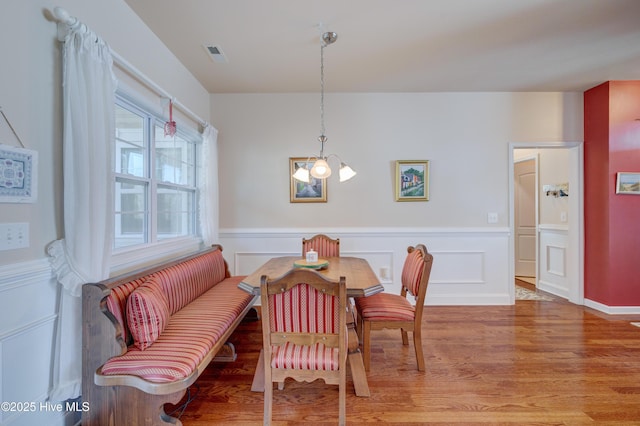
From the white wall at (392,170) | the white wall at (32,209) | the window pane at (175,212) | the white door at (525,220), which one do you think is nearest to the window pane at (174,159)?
the window pane at (175,212)

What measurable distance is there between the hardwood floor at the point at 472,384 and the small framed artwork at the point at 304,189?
1.66 m

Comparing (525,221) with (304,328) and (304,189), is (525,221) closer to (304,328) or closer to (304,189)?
(304,189)

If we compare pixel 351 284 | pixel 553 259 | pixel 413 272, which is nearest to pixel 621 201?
pixel 553 259

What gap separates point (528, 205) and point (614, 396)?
416 cm

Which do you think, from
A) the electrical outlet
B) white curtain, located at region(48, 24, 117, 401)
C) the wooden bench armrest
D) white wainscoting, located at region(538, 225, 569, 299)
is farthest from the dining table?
white wainscoting, located at region(538, 225, 569, 299)

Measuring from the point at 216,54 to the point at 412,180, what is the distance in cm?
263

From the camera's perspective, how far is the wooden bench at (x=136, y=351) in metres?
1.53

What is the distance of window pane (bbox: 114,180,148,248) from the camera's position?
7.15 feet

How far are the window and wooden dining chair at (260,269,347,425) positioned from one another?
1.32 m

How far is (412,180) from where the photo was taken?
12.3ft

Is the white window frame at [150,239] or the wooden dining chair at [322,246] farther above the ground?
the white window frame at [150,239]

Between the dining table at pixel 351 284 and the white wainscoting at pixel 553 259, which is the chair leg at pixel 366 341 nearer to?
the dining table at pixel 351 284

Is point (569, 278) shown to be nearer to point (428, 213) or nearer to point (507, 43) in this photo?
point (428, 213)

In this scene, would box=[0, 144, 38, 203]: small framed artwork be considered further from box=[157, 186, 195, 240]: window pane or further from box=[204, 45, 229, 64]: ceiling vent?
box=[204, 45, 229, 64]: ceiling vent
